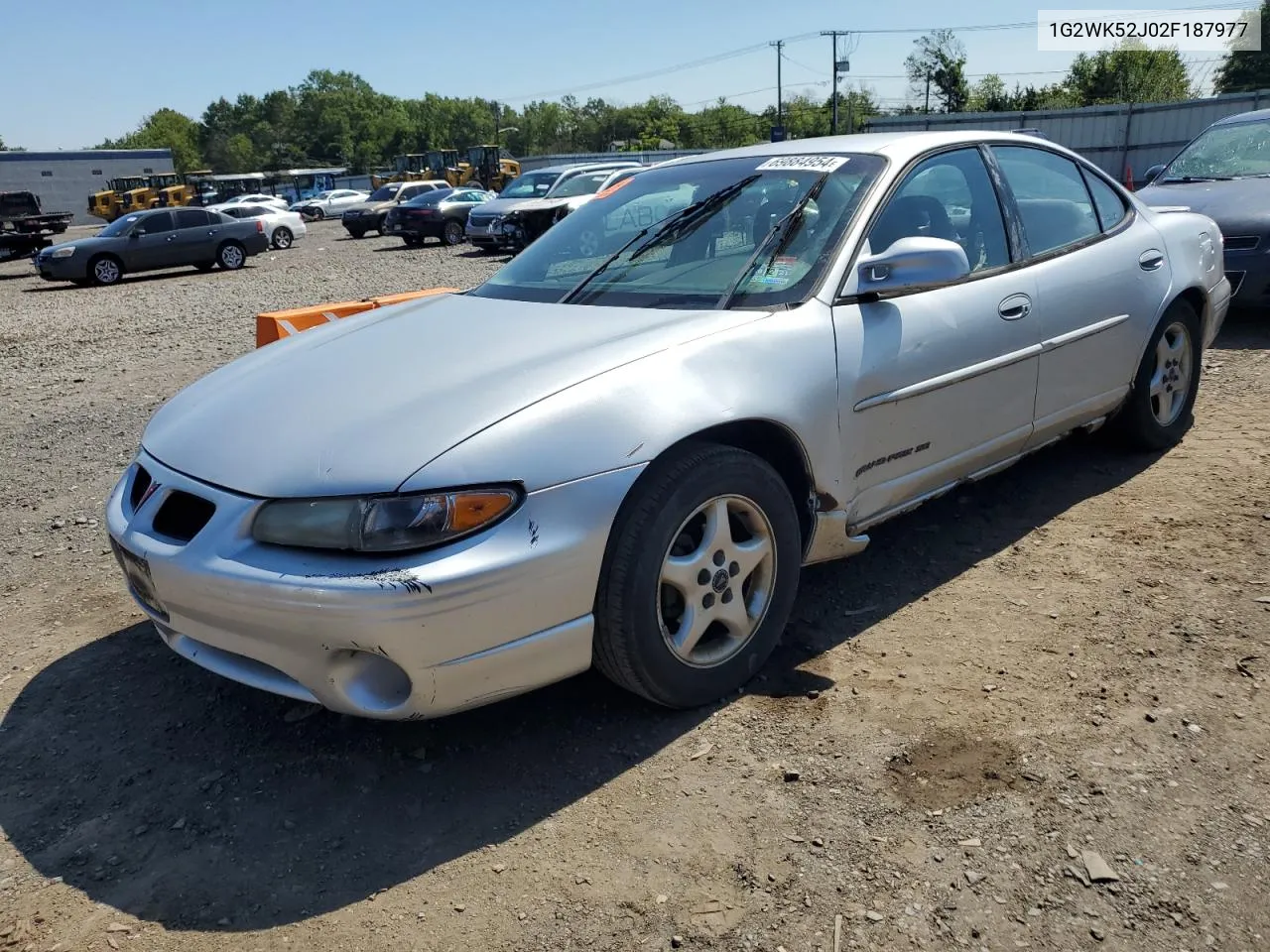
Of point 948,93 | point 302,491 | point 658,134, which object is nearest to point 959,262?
point 302,491

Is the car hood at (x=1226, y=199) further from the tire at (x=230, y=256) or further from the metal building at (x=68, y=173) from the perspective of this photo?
the metal building at (x=68, y=173)

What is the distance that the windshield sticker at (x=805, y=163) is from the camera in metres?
3.41

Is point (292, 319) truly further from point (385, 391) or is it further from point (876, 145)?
point (876, 145)

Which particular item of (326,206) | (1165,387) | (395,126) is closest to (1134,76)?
(326,206)

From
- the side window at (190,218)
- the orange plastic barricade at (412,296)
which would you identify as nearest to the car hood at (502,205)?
the side window at (190,218)

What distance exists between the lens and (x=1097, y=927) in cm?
199

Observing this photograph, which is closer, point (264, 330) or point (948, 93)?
point (264, 330)

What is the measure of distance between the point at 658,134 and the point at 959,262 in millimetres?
117067

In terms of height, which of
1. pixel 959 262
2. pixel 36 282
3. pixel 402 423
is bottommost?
pixel 36 282

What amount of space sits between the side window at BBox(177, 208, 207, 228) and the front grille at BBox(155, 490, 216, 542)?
20.7 metres

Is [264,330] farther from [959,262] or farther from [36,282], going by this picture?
[36,282]

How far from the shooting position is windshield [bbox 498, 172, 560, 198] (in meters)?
20.8

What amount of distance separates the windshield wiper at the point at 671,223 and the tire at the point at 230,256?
20343mm

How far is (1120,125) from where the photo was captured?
84.3 ft
